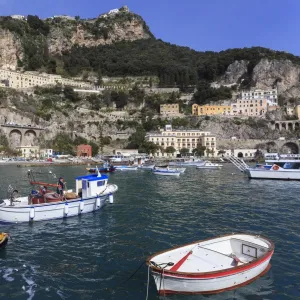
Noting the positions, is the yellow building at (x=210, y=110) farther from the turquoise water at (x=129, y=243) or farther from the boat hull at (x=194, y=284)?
the boat hull at (x=194, y=284)

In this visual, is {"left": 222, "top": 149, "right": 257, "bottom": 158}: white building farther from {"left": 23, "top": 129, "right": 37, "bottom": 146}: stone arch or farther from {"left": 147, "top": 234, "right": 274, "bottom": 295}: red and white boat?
{"left": 147, "top": 234, "right": 274, "bottom": 295}: red and white boat

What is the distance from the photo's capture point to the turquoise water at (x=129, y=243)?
1189 centimetres

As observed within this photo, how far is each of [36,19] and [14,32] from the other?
27.3 m

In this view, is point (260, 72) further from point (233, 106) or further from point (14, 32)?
point (14, 32)

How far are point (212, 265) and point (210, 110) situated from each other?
125789 mm

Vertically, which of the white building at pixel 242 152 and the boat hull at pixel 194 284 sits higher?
the white building at pixel 242 152

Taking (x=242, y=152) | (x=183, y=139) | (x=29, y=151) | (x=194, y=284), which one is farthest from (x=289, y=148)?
(x=194, y=284)

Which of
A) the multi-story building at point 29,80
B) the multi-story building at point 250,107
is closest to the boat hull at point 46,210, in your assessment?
the multi-story building at point 250,107

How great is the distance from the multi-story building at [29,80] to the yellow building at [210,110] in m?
52.4

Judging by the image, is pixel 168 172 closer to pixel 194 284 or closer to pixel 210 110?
pixel 194 284

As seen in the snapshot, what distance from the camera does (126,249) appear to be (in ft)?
53.4

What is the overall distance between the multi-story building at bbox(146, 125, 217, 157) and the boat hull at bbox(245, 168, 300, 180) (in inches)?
2566

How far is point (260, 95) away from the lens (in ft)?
459

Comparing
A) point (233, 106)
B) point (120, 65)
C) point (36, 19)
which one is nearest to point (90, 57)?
point (120, 65)
